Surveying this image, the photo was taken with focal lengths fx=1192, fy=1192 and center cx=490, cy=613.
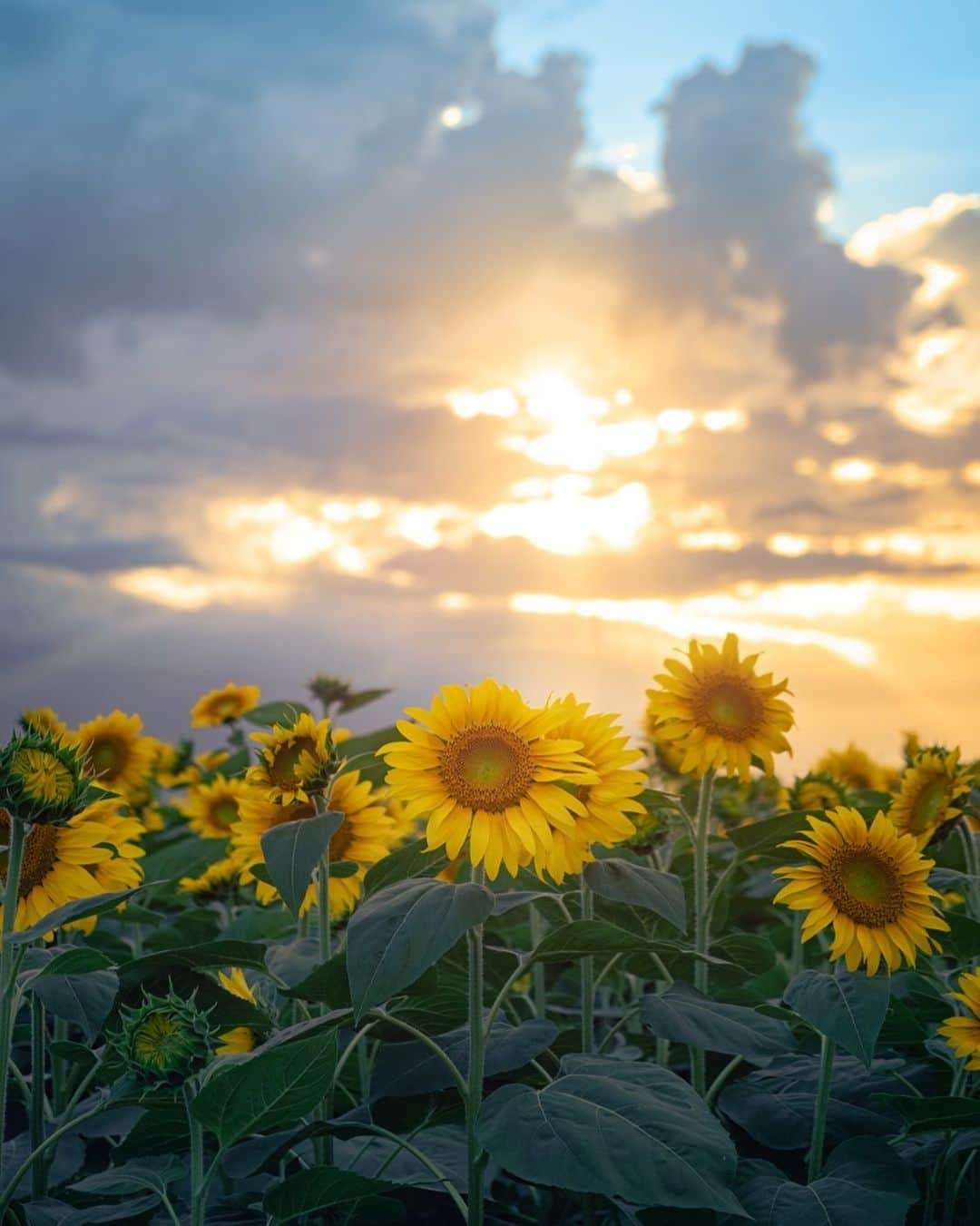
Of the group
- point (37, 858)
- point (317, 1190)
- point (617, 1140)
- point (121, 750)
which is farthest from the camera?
point (121, 750)

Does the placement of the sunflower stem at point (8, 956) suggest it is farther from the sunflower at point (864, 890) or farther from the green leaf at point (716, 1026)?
the sunflower at point (864, 890)

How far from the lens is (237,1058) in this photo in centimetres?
227

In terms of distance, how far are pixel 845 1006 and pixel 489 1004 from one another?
1154 mm

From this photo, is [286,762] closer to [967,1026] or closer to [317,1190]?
[317,1190]

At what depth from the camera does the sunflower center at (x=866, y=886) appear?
277 cm

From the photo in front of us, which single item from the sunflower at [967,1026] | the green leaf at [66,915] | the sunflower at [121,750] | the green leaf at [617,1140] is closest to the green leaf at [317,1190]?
the green leaf at [617,1140]

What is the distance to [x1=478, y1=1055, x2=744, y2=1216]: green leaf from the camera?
1.93 meters

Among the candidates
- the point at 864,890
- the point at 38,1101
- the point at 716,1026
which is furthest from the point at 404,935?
the point at 38,1101

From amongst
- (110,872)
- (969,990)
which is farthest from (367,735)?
(969,990)

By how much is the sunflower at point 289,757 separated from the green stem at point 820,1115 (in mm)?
1281

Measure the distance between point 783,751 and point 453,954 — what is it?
109cm

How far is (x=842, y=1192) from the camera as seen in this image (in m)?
2.38

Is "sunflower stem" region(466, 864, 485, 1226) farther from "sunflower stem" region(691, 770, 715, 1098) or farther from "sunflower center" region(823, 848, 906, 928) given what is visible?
"sunflower center" region(823, 848, 906, 928)

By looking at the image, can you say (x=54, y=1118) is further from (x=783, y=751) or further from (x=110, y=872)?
(x=783, y=751)
